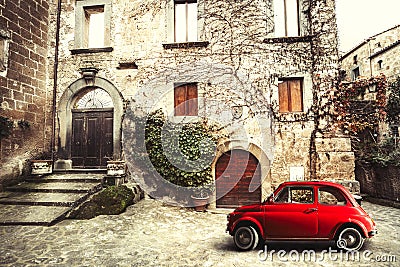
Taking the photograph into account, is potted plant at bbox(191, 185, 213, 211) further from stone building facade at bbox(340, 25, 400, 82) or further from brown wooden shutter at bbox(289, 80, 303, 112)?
stone building facade at bbox(340, 25, 400, 82)

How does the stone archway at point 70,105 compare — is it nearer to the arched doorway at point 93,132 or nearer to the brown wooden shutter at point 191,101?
the arched doorway at point 93,132

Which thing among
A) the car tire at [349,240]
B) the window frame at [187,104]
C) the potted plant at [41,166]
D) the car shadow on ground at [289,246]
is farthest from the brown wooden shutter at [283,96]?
the potted plant at [41,166]

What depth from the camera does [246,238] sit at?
4496 mm

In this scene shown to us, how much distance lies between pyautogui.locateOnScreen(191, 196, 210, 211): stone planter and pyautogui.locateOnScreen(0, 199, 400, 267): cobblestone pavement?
0.96 metres

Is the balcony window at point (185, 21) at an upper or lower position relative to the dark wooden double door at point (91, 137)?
upper

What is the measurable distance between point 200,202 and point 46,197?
434 centimetres

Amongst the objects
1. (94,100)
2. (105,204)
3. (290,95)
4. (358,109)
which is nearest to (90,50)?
(94,100)

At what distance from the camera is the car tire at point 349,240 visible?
13.8ft

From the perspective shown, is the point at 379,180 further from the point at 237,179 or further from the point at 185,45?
the point at 185,45

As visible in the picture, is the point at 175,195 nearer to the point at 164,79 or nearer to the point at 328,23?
the point at 164,79

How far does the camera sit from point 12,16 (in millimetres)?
7773

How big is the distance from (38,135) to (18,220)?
13.0 ft

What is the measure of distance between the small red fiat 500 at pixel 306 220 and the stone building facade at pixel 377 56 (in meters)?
9.87

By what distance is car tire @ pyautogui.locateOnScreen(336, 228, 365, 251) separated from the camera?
422 centimetres
